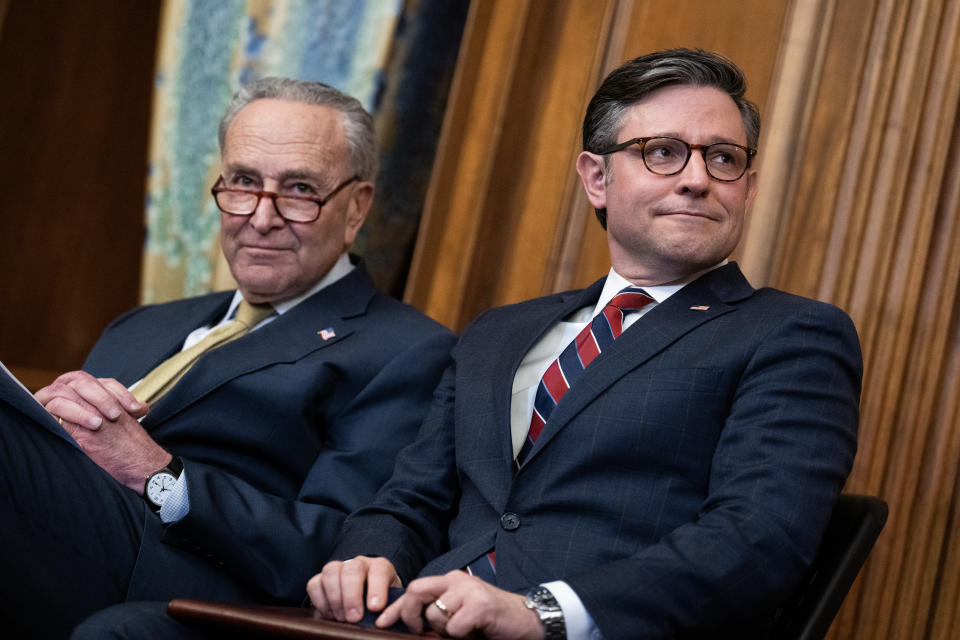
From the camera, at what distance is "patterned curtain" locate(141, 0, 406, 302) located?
10.6ft

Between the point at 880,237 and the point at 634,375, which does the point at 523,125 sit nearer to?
the point at 880,237

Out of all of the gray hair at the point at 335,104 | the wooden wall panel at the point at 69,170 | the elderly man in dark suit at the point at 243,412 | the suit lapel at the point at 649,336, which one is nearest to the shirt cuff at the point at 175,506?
the elderly man in dark suit at the point at 243,412

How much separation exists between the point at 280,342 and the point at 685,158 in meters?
0.97

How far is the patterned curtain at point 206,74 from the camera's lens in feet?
10.6

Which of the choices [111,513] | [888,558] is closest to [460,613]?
[111,513]

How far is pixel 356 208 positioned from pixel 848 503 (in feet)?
4.58

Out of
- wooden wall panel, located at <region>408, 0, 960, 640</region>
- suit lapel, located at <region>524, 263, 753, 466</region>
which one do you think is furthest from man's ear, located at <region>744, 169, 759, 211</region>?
wooden wall panel, located at <region>408, 0, 960, 640</region>

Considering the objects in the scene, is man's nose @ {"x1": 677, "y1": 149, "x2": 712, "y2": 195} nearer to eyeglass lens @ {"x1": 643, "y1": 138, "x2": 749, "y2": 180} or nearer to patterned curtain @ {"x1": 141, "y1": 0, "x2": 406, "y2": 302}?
eyeglass lens @ {"x1": 643, "y1": 138, "x2": 749, "y2": 180}

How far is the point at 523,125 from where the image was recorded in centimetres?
295

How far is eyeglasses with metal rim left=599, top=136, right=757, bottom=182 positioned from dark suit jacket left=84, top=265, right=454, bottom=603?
63 centimetres

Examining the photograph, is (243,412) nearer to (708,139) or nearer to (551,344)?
(551,344)

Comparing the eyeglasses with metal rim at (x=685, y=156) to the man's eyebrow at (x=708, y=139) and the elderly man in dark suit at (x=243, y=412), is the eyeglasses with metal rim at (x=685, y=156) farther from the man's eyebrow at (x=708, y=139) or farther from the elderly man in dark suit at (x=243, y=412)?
the elderly man in dark suit at (x=243, y=412)

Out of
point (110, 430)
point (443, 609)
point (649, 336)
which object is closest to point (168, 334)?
point (110, 430)

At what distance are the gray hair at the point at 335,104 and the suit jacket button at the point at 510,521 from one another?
1113 millimetres
